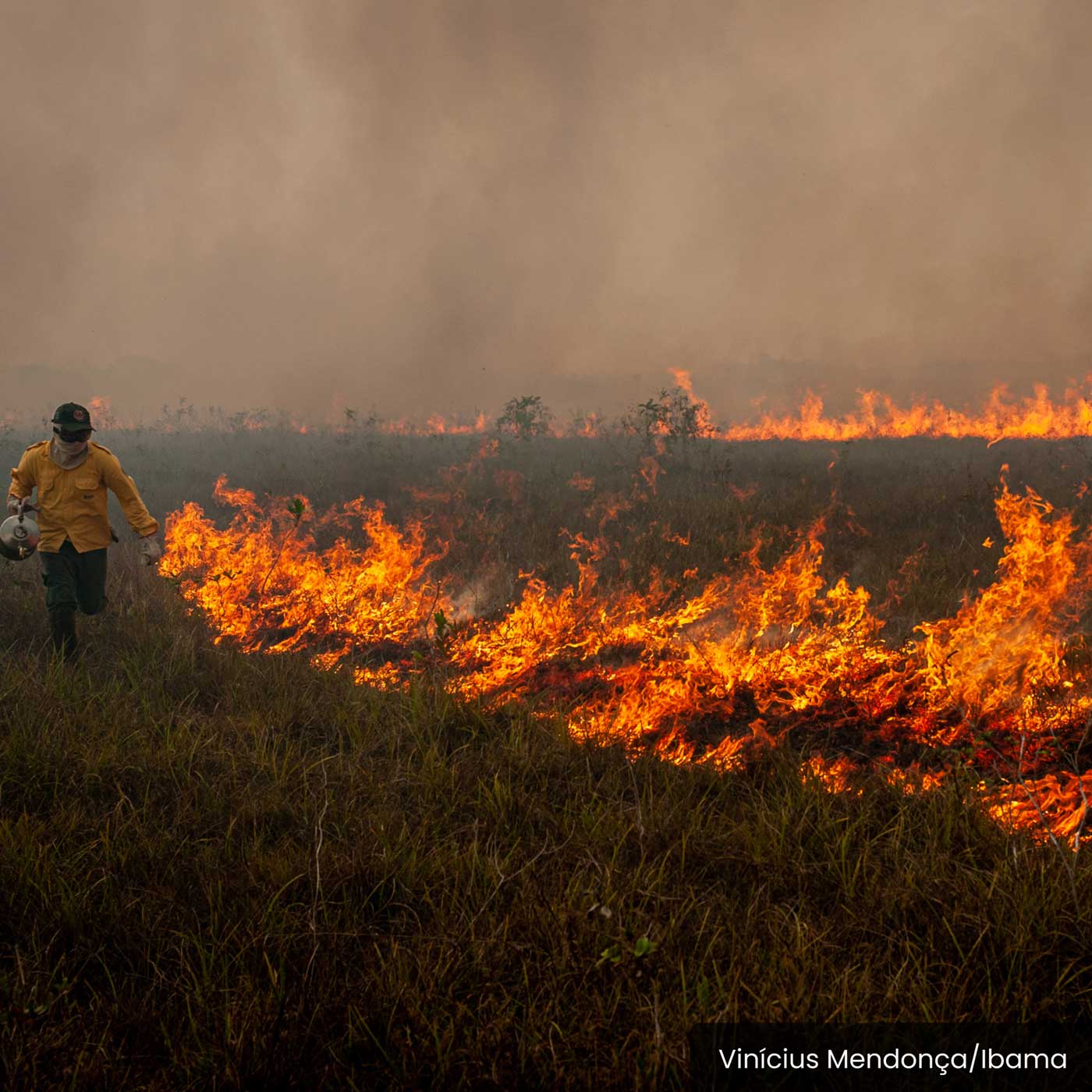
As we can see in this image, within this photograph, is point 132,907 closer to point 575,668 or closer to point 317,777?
point 317,777

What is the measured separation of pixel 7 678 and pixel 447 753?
9.24 ft

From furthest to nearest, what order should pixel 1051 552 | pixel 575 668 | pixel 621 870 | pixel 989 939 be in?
1. pixel 575 668
2. pixel 1051 552
3. pixel 621 870
4. pixel 989 939

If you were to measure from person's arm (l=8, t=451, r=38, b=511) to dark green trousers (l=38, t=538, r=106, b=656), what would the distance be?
41cm

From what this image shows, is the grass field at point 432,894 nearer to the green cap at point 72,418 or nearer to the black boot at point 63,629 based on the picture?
the black boot at point 63,629

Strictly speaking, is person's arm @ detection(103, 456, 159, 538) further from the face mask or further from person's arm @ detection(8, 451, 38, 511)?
person's arm @ detection(8, 451, 38, 511)

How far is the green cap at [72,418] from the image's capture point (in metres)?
4.71

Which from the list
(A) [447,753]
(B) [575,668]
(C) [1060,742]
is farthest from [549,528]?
(C) [1060,742]

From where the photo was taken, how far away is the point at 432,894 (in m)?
2.41

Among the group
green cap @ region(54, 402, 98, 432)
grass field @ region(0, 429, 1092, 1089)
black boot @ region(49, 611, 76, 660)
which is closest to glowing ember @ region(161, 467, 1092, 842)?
grass field @ region(0, 429, 1092, 1089)

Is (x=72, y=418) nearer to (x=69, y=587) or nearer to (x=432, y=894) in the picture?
(x=69, y=587)

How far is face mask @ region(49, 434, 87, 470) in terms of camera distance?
4.89 m

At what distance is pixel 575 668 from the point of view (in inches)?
199

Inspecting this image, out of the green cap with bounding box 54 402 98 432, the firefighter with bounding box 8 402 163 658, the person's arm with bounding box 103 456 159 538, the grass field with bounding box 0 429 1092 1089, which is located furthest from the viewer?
the person's arm with bounding box 103 456 159 538

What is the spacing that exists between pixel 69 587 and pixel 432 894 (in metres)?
3.99
